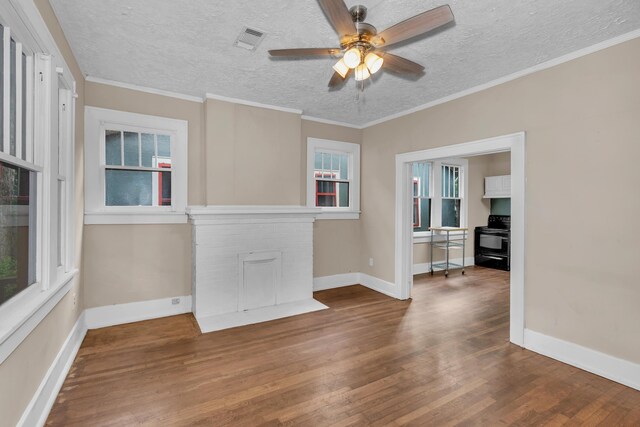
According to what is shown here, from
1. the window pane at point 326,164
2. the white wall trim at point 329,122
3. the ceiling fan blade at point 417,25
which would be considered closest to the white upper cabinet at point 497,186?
the white wall trim at point 329,122

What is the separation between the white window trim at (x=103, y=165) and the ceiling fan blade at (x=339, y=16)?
2631 millimetres

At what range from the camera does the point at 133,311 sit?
11.4ft

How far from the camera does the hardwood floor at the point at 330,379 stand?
6.47 ft

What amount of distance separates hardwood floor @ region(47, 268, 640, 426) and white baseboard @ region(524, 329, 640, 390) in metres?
0.08

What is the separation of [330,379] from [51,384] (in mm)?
1934

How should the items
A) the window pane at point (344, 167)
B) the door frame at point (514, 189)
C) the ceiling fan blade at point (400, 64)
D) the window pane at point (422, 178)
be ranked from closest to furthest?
the ceiling fan blade at point (400, 64), the door frame at point (514, 189), the window pane at point (344, 167), the window pane at point (422, 178)

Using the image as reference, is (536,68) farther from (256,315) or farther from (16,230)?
(16,230)

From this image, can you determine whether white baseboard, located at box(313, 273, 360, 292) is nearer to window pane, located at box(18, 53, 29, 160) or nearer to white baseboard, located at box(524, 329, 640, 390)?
white baseboard, located at box(524, 329, 640, 390)

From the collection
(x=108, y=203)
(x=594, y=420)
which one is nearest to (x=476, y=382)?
(x=594, y=420)

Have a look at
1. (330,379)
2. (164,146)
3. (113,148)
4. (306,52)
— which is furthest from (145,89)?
(330,379)

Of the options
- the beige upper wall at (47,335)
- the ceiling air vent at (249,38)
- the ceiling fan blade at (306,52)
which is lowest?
the beige upper wall at (47,335)

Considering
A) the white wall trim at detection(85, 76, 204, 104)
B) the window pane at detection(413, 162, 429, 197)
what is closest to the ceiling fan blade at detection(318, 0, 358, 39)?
the white wall trim at detection(85, 76, 204, 104)

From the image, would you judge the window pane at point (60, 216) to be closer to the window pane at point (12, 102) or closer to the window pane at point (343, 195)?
the window pane at point (12, 102)

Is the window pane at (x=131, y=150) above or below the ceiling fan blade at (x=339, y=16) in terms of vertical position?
below
